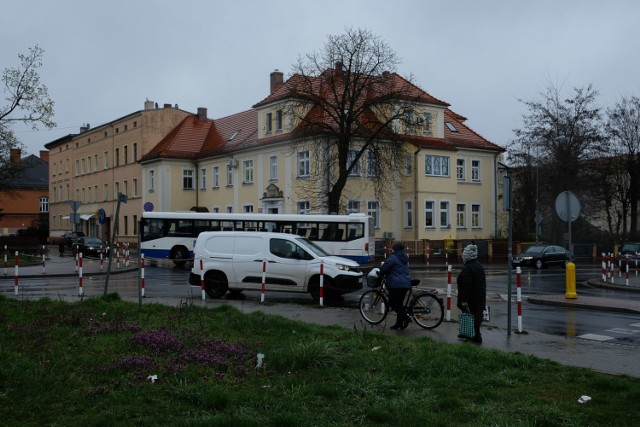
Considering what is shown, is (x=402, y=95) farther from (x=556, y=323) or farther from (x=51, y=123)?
(x=556, y=323)

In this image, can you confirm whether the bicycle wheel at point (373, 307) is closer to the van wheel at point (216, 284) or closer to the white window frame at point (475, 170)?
the van wheel at point (216, 284)

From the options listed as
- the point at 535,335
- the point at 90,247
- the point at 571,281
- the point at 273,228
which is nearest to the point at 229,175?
the point at 90,247

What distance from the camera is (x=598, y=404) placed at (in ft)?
23.3

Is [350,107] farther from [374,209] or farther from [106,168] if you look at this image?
[106,168]

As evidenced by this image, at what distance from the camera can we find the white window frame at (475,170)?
5727 cm

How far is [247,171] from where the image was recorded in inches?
2264

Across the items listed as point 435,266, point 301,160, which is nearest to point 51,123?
point 301,160

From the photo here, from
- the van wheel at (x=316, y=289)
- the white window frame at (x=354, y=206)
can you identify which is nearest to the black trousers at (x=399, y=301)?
the van wheel at (x=316, y=289)

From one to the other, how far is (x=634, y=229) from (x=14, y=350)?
60.0m

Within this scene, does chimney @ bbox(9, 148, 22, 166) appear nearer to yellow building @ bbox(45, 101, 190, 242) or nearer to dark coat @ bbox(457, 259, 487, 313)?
yellow building @ bbox(45, 101, 190, 242)

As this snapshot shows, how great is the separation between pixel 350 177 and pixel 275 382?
43543 mm

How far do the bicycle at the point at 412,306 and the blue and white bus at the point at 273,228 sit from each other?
2173cm

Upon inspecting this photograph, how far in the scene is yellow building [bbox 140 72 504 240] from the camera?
51688mm

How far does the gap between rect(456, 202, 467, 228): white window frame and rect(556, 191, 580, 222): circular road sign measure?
34.4 metres
